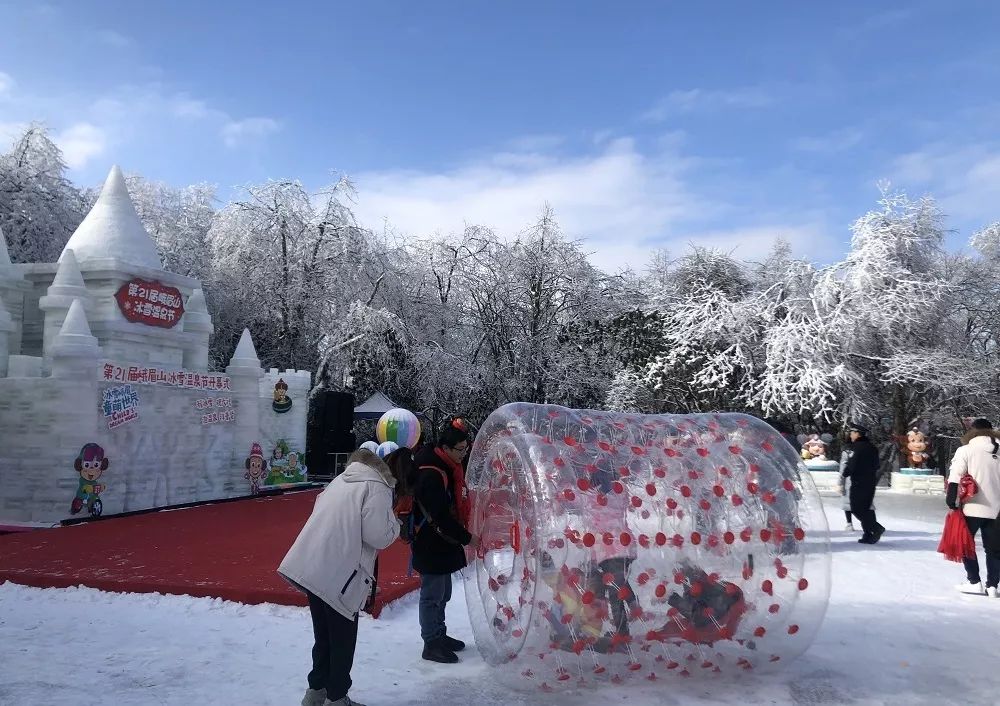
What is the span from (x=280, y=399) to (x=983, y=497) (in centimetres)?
1627

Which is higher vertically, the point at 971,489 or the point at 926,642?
the point at 971,489

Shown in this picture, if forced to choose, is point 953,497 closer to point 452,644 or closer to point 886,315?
point 452,644

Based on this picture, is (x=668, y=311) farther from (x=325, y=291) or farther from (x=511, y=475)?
(x=511, y=475)

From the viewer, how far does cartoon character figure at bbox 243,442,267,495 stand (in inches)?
713

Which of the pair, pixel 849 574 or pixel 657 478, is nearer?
pixel 657 478

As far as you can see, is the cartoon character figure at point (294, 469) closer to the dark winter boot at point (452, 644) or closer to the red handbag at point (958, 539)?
the dark winter boot at point (452, 644)

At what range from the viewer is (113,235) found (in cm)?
1647

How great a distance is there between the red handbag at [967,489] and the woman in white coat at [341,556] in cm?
597

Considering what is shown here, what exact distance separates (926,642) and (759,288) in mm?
26012

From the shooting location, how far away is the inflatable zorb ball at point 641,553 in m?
4.80

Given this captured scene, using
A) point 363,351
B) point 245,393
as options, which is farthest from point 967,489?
point 363,351

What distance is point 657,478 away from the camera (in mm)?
5176

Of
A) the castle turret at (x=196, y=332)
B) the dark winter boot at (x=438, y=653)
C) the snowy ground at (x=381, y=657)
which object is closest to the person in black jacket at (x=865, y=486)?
the snowy ground at (x=381, y=657)

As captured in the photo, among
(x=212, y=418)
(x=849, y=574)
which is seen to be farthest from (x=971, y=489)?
(x=212, y=418)
